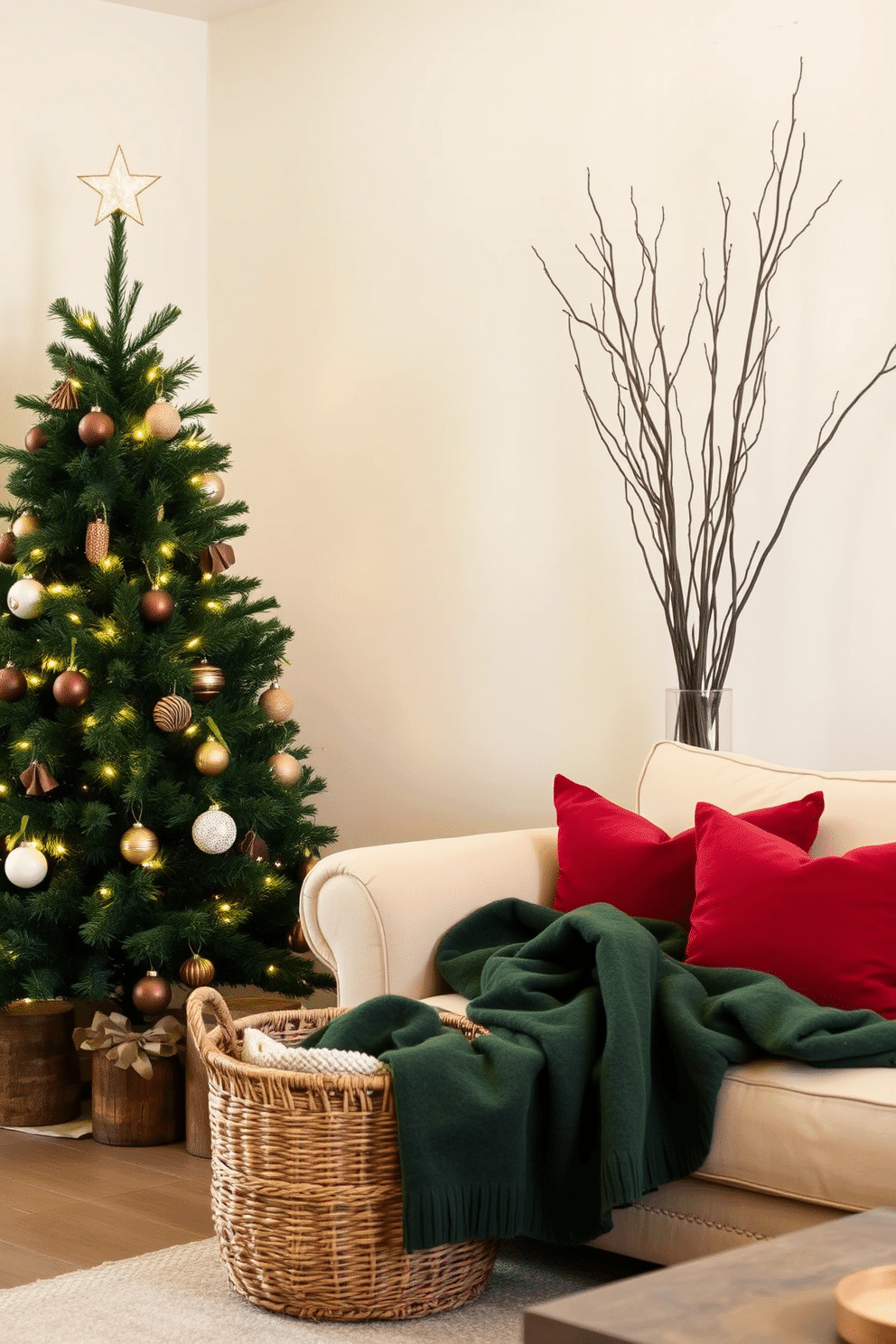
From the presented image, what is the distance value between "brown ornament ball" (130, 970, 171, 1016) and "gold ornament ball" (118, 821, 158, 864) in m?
0.26

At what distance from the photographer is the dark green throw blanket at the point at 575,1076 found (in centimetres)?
209

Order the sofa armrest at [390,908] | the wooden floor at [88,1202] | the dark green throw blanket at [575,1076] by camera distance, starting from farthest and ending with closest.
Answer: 1. the sofa armrest at [390,908]
2. the wooden floor at [88,1202]
3. the dark green throw blanket at [575,1076]

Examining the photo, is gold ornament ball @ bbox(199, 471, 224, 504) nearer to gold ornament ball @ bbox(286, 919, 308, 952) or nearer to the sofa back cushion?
gold ornament ball @ bbox(286, 919, 308, 952)

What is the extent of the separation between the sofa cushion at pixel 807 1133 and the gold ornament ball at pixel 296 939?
1.45 metres

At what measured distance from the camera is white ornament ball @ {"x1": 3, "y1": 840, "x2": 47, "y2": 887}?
317cm

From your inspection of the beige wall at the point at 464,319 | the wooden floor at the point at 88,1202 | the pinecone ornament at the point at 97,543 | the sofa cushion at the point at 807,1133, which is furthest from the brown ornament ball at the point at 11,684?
the sofa cushion at the point at 807,1133

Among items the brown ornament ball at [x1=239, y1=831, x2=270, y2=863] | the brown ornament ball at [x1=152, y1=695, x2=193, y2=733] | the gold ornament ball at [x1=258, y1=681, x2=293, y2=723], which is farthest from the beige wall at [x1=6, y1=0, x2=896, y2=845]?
the brown ornament ball at [x1=152, y1=695, x2=193, y2=733]

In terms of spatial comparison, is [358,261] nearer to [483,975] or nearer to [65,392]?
[65,392]

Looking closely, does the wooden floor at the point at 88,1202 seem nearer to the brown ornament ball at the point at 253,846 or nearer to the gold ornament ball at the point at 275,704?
the brown ornament ball at the point at 253,846

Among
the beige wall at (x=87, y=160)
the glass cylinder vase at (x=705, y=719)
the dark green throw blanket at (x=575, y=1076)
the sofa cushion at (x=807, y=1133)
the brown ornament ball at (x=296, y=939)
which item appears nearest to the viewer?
the sofa cushion at (x=807, y=1133)

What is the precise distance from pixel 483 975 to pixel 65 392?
1.75m

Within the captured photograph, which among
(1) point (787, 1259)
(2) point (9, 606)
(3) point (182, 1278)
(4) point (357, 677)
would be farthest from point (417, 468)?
(1) point (787, 1259)

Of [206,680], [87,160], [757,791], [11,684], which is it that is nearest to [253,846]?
[206,680]

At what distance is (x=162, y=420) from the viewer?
3412mm
